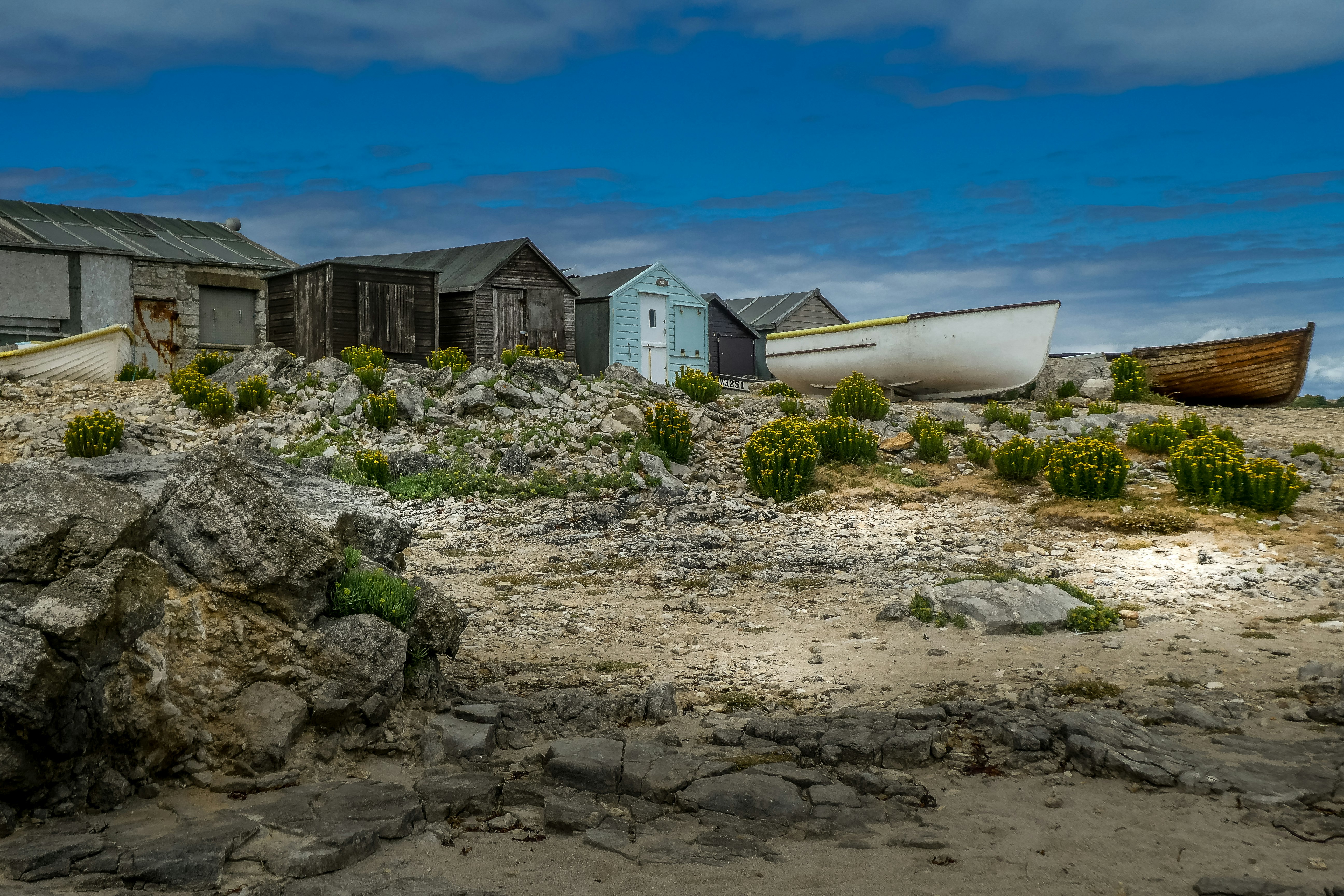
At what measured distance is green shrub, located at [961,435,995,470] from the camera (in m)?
16.6

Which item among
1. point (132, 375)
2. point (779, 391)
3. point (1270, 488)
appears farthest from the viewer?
point (779, 391)

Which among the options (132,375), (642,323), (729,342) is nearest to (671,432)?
(132,375)

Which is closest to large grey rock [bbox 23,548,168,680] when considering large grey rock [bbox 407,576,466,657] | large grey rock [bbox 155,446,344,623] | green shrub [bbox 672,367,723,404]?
large grey rock [bbox 155,446,344,623]

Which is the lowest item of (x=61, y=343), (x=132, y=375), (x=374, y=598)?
(x=374, y=598)

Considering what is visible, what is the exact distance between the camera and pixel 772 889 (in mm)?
4484

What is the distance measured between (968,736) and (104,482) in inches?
210

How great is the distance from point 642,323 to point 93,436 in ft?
66.8

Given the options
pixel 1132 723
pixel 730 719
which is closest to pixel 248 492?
pixel 730 719

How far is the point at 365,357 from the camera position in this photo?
73.4ft

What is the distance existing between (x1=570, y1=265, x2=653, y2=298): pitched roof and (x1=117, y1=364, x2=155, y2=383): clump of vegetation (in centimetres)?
1359

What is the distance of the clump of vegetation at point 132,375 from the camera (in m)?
24.4

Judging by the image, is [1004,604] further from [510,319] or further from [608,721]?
[510,319]

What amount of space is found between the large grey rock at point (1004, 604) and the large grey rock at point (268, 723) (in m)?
5.59

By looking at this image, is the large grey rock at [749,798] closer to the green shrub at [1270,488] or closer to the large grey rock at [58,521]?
the large grey rock at [58,521]
